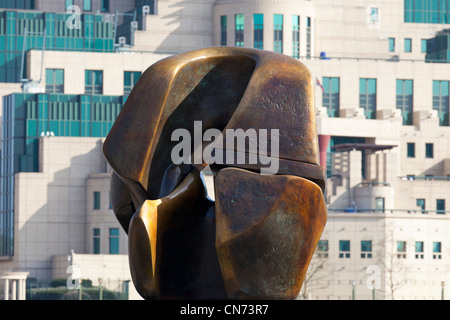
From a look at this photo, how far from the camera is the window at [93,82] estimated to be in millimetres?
96125

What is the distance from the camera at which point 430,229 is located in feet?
287

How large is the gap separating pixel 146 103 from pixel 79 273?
59468mm

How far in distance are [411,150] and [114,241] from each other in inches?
837

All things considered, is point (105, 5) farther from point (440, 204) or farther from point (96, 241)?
point (440, 204)

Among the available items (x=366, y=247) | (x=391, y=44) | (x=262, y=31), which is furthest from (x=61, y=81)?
(x=391, y=44)

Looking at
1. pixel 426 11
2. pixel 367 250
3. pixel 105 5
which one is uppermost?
pixel 105 5

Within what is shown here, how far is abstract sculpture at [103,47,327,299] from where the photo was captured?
2605 cm

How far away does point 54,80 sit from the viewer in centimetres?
9612

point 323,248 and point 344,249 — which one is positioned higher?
point 323,248

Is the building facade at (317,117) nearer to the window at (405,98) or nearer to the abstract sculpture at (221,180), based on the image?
the window at (405,98)

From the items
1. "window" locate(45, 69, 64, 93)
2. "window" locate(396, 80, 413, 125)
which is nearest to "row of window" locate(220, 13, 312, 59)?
"window" locate(396, 80, 413, 125)

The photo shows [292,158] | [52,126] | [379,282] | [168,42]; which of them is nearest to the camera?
[292,158]

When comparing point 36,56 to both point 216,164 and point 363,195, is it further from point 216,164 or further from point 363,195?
point 216,164
